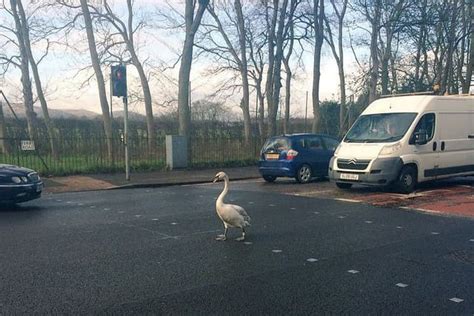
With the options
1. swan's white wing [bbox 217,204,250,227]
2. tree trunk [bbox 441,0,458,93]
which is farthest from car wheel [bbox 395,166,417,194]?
tree trunk [bbox 441,0,458,93]

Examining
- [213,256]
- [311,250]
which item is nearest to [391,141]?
[311,250]

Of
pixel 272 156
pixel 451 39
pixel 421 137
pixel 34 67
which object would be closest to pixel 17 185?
pixel 272 156

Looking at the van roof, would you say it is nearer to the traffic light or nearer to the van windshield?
the van windshield

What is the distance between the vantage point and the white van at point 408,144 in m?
11.9

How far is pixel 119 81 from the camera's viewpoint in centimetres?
1568

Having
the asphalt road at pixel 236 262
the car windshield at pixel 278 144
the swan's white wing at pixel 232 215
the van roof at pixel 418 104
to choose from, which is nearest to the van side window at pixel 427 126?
the van roof at pixel 418 104

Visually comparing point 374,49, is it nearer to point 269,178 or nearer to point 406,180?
point 269,178

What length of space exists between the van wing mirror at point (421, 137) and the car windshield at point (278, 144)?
410 cm

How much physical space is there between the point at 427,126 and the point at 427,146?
53 centimetres

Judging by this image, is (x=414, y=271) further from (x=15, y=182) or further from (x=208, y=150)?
(x=208, y=150)

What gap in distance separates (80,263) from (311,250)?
303 cm

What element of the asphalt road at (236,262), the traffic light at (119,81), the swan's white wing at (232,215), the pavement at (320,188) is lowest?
the asphalt road at (236,262)

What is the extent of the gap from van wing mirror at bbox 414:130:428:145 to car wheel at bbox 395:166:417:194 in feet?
2.30

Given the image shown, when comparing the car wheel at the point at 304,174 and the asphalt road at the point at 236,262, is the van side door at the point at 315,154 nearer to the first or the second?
the car wheel at the point at 304,174
